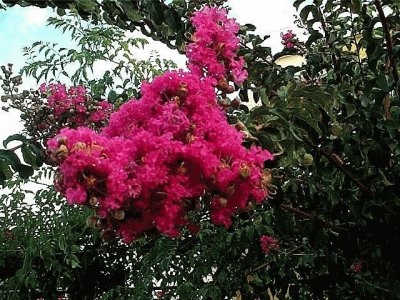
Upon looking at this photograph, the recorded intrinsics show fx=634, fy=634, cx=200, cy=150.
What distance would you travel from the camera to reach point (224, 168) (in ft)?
3.29

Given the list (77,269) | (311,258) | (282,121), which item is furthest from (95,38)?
(282,121)

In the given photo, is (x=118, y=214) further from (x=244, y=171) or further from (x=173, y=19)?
(x=173, y=19)

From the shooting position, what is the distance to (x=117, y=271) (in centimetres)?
321

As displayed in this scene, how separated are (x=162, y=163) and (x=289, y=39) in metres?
1.64

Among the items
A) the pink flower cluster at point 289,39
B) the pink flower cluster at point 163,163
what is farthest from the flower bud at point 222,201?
the pink flower cluster at point 289,39

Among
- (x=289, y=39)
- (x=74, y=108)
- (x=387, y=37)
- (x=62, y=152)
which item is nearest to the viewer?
(x=62, y=152)

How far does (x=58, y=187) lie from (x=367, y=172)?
938mm

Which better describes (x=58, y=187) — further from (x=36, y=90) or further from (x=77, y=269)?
(x=77, y=269)

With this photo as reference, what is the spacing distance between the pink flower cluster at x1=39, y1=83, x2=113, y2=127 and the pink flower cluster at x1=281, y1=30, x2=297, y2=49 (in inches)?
28.3

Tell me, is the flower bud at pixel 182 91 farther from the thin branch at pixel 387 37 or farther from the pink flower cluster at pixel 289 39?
the pink flower cluster at pixel 289 39

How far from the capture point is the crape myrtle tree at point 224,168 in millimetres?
978

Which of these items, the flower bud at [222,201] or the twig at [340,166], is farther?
the twig at [340,166]

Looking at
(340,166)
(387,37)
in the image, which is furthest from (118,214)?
(387,37)

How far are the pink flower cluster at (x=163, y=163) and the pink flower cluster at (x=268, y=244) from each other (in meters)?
1.30
